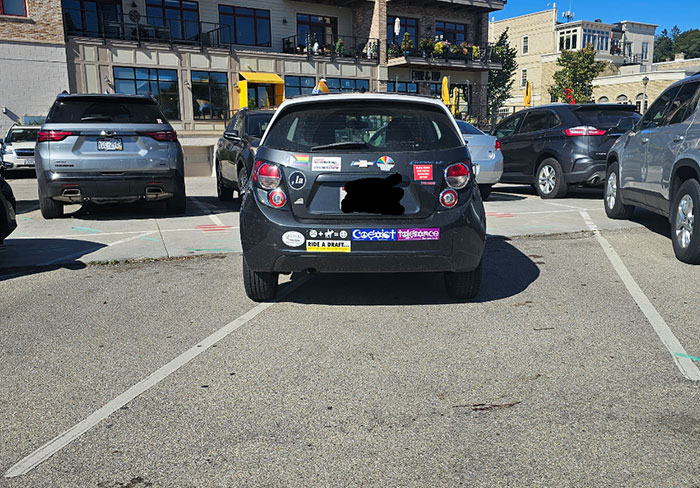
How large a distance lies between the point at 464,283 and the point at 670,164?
339 centimetres

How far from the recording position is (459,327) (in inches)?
179

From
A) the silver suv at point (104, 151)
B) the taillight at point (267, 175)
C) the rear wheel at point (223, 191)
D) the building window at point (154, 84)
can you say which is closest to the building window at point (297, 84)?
the building window at point (154, 84)

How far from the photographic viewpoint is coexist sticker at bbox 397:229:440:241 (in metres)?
4.62

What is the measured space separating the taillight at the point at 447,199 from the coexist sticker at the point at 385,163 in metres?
0.42

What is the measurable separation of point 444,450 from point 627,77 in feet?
239

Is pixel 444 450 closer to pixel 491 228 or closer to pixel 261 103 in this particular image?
pixel 491 228

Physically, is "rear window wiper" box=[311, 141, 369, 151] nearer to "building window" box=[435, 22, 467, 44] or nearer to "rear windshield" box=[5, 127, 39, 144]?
"rear windshield" box=[5, 127, 39, 144]

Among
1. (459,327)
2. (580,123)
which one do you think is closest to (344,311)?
(459,327)

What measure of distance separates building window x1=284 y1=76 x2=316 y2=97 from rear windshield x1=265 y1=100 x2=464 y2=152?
29082 millimetres

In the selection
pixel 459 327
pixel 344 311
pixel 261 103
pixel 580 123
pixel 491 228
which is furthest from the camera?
pixel 261 103

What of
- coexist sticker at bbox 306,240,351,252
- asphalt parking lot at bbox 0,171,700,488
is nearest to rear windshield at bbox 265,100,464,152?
coexist sticker at bbox 306,240,351,252

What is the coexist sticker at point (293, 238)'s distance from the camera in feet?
15.2

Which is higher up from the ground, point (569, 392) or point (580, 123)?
point (580, 123)

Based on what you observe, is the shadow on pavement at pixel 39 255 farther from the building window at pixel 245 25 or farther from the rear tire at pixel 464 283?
the building window at pixel 245 25
